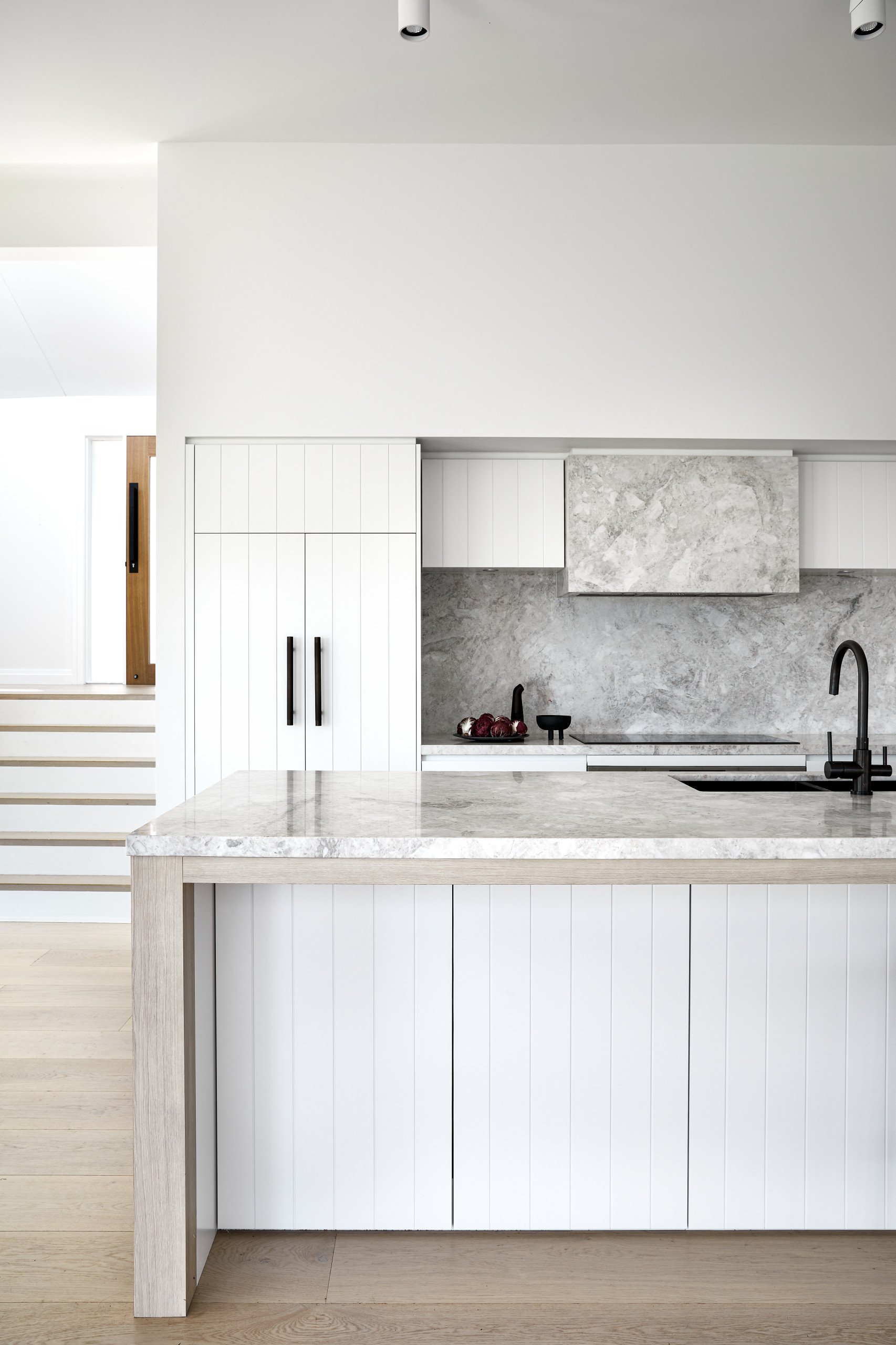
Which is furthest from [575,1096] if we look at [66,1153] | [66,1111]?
[66,1111]

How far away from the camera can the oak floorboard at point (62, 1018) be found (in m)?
3.16

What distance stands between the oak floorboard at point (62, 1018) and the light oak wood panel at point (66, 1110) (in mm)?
427

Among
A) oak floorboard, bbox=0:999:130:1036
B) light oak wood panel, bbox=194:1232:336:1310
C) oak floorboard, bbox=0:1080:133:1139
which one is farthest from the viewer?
oak floorboard, bbox=0:999:130:1036

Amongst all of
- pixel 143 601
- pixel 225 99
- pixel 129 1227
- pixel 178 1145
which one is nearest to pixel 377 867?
pixel 178 1145

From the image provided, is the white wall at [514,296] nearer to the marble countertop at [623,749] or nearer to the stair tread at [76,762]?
the marble countertop at [623,749]

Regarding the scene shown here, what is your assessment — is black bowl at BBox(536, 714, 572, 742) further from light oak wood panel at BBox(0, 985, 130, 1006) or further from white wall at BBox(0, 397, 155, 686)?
white wall at BBox(0, 397, 155, 686)

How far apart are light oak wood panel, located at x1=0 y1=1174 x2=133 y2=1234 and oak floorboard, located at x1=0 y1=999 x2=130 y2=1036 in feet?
3.11

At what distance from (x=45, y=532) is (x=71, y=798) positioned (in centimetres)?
263

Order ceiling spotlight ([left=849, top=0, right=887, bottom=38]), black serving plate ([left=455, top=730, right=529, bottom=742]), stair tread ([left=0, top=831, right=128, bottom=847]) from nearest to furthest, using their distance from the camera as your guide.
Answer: ceiling spotlight ([left=849, top=0, right=887, bottom=38])
black serving plate ([left=455, top=730, right=529, bottom=742])
stair tread ([left=0, top=831, right=128, bottom=847])

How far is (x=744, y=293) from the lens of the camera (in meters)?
3.67

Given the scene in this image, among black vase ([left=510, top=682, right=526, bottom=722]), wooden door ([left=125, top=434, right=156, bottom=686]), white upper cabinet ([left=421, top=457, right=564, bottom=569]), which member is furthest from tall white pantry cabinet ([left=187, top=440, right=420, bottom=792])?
wooden door ([left=125, top=434, right=156, bottom=686])

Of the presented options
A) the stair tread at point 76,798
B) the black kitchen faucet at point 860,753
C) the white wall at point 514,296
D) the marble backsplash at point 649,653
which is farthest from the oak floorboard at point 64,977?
the black kitchen faucet at point 860,753

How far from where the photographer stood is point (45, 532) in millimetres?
6598

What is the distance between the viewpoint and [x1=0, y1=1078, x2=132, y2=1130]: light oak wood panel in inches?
98.8
